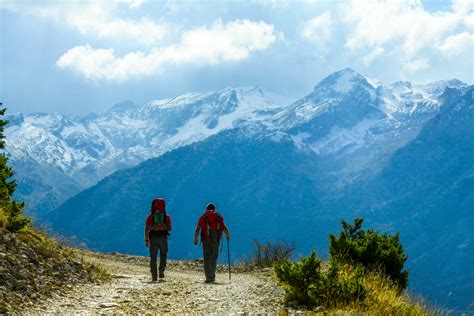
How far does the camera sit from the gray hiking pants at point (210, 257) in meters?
20.3

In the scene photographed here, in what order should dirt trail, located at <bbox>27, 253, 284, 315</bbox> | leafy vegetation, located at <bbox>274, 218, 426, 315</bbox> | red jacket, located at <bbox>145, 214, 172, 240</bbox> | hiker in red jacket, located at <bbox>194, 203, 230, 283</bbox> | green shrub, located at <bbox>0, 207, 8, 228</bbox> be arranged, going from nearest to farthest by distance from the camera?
leafy vegetation, located at <bbox>274, 218, 426, 315</bbox> < dirt trail, located at <bbox>27, 253, 284, 315</bbox> < green shrub, located at <bbox>0, 207, 8, 228</bbox> < red jacket, located at <bbox>145, 214, 172, 240</bbox> < hiker in red jacket, located at <bbox>194, 203, 230, 283</bbox>

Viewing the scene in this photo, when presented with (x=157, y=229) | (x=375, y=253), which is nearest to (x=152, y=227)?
(x=157, y=229)

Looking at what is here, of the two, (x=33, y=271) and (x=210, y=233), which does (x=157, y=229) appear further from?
(x=33, y=271)

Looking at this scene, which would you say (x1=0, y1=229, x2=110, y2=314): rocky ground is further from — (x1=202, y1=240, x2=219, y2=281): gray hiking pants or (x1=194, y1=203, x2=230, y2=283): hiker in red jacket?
(x1=194, y1=203, x2=230, y2=283): hiker in red jacket

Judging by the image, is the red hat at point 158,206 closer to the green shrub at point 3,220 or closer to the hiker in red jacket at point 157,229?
the hiker in red jacket at point 157,229

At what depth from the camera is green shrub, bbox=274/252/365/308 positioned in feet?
42.8

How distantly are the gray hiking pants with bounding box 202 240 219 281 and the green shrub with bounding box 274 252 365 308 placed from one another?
6.44 metres

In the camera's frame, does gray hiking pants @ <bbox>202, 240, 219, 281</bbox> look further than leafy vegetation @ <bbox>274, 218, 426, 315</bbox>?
Yes

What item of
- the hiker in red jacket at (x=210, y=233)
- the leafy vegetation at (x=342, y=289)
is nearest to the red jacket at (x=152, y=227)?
the hiker in red jacket at (x=210, y=233)

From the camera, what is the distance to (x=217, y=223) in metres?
20.6

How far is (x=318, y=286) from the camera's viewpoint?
13.4 metres

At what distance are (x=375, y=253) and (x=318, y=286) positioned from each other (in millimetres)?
5218

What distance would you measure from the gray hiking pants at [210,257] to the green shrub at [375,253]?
13.8ft

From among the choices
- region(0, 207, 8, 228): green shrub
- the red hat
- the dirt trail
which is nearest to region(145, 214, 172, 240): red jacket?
the red hat
